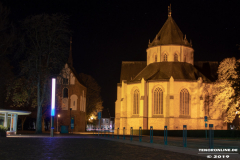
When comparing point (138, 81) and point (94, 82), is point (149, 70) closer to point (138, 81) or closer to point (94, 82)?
point (138, 81)

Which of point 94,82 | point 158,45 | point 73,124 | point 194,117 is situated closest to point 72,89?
point 73,124

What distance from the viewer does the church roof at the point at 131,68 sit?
207 feet

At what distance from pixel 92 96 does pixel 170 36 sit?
25146 mm

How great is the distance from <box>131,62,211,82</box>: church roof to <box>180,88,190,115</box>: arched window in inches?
90.8

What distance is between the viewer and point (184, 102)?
5116 centimetres

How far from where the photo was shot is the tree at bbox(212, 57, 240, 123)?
127 feet

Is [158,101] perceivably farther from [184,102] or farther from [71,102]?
[71,102]

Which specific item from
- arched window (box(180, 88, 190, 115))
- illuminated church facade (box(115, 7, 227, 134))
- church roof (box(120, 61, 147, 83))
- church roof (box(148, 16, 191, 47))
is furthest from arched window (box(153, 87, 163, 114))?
church roof (box(120, 61, 147, 83))

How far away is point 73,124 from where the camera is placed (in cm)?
6150

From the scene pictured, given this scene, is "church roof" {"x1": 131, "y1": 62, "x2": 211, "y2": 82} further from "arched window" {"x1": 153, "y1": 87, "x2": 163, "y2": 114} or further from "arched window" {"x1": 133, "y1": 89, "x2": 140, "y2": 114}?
"arched window" {"x1": 133, "y1": 89, "x2": 140, "y2": 114}

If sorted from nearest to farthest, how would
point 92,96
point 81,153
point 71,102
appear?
point 81,153
point 71,102
point 92,96

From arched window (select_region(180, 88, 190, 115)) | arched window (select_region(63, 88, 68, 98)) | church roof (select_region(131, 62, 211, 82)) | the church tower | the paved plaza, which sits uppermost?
the church tower

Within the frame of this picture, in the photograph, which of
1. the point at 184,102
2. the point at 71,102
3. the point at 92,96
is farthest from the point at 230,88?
the point at 92,96

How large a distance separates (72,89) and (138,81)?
49.8 feet
